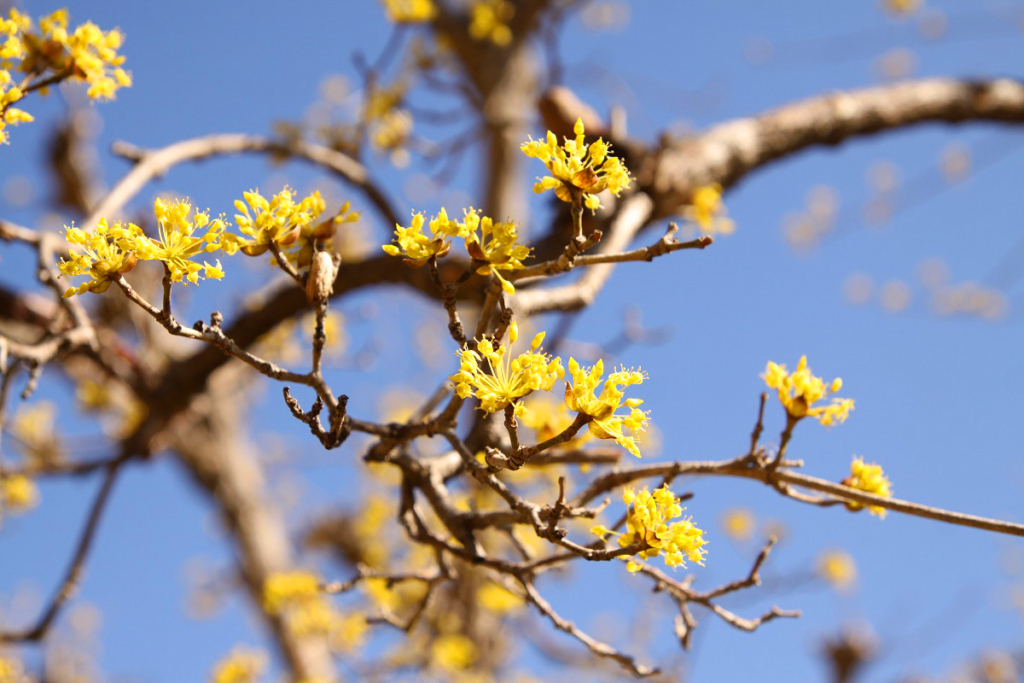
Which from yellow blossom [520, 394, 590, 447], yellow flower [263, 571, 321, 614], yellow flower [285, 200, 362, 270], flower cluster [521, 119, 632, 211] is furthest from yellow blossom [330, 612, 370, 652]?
flower cluster [521, 119, 632, 211]

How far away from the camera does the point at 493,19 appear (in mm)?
3744

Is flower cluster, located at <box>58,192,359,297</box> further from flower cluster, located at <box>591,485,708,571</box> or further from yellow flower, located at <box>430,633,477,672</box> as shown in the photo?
yellow flower, located at <box>430,633,477,672</box>

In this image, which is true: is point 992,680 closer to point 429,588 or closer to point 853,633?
point 853,633

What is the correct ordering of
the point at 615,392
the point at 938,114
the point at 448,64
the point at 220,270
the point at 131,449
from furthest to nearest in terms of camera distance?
the point at 448,64 < the point at 938,114 < the point at 131,449 < the point at 220,270 < the point at 615,392

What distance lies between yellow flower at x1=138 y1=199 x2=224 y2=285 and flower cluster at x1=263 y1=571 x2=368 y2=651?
89.5 inches

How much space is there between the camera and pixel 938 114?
3.75 m

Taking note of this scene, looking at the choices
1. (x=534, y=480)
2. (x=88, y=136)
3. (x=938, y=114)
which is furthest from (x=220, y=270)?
(x=88, y=136)

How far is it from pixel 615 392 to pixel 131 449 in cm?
231

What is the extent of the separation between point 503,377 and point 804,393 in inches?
23.0

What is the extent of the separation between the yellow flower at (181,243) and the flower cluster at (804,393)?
97 centimetres

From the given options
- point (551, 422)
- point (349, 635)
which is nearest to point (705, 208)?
point (551, 422)

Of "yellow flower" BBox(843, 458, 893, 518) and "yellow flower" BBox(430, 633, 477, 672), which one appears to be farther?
"yellow flower" BBox(430, 633, 477, 672)

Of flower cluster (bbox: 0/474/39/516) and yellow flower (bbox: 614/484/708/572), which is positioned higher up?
flower cluster (bbox: 0/474/39/516)

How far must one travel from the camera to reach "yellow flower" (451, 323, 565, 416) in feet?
3.50
